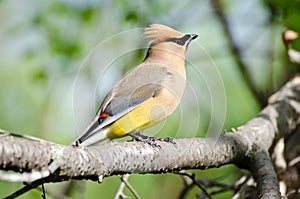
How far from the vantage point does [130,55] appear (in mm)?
5664

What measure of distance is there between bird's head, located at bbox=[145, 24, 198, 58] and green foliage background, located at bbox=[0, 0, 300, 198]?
0.46 m

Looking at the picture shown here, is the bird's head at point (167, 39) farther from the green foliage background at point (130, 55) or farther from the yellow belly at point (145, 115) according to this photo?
the green foliage background at point (130, 55)

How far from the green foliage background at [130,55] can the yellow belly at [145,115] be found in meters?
0.68

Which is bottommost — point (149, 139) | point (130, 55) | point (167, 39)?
point (130, 55)

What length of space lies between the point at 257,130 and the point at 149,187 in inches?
107

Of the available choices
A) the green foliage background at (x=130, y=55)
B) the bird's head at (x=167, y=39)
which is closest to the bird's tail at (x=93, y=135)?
the bird's head at (x=167, y=39)

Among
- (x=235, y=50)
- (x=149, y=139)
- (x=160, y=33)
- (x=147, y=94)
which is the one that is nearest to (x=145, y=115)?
(x=147, y=94)

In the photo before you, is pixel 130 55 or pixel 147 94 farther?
pixel 130 55

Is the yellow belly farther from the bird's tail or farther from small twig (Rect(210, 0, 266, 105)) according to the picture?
small twig (Rect(210, 0, 266, 105))

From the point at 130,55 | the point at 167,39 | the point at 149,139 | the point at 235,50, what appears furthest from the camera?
the point at 130,55

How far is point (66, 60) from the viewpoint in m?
6.77

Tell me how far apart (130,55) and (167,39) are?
6.44 ft

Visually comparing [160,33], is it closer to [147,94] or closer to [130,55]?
[147,94]

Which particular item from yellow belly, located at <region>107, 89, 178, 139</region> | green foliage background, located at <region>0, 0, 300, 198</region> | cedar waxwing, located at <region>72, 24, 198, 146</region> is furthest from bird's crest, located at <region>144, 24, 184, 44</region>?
green foliage background, located at <region>0, 0, 300, 198</region>
